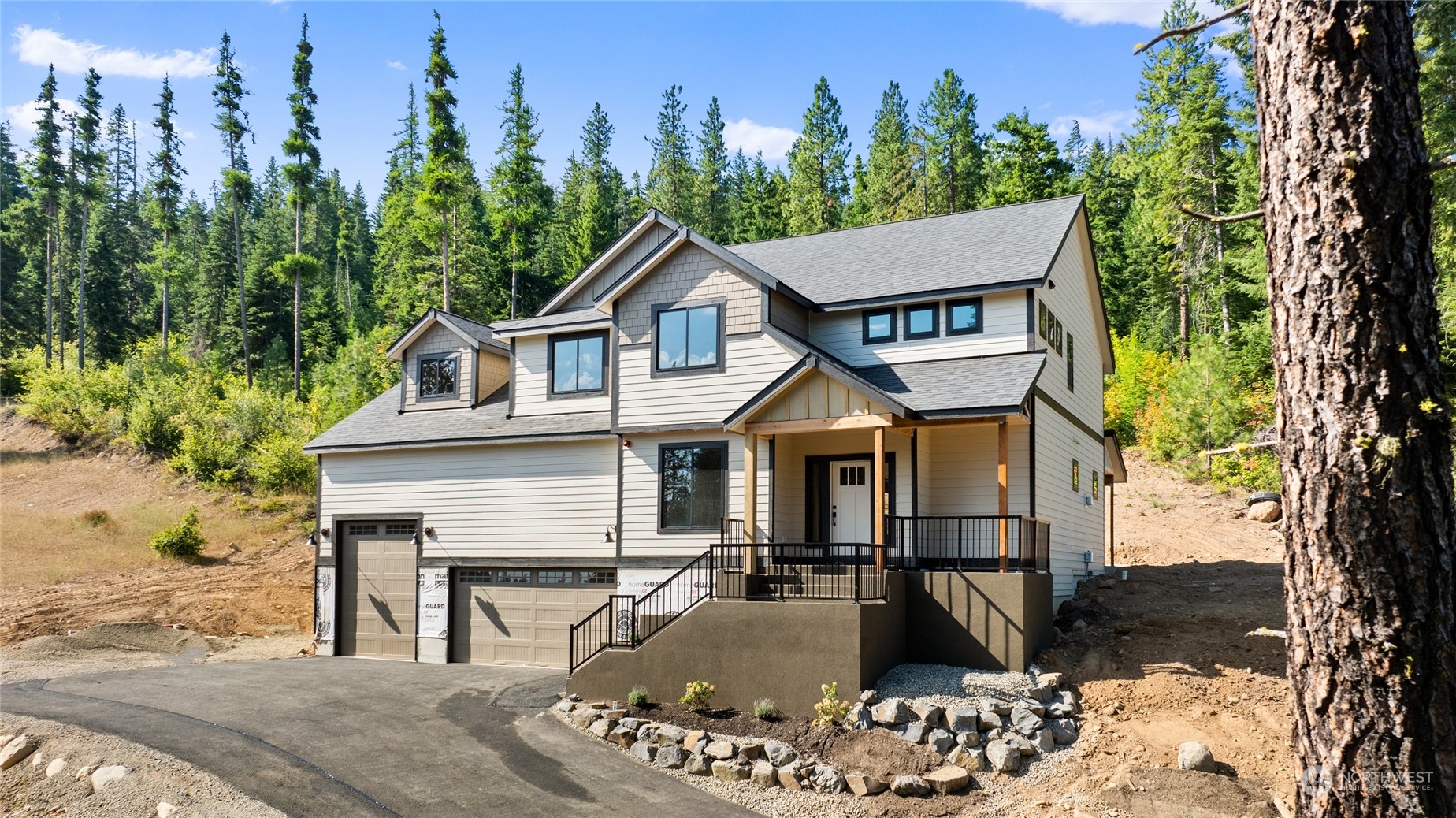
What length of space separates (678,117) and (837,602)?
48.7m

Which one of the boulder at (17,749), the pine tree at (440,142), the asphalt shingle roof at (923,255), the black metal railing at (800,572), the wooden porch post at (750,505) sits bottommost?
the boulder at (17,749)

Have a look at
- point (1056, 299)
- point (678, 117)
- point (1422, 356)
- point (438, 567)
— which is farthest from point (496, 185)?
point (1422, 356)

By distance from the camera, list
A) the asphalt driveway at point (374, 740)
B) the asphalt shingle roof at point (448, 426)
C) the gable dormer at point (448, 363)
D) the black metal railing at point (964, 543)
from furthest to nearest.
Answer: the gable dormer at point (448, 363)
the asphalt shingle roof at point (448, 426)
the black metal railing at point (964, 543)
the asphalt driveway at point (374, 740)

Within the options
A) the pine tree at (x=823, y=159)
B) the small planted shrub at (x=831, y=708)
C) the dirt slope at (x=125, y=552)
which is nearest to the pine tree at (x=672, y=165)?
the pine tree at (x=823, y=159)

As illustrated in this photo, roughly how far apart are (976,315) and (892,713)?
7.50m

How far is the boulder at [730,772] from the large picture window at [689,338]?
7294 mm

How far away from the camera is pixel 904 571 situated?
49.1ft

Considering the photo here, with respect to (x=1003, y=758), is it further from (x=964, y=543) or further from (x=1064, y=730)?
(x=964, y=543)

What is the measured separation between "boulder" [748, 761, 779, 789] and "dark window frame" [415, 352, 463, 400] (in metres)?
12.7

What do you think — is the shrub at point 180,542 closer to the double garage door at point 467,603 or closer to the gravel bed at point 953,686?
the double garage door at point 467,603

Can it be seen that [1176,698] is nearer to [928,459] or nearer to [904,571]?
[904,571]

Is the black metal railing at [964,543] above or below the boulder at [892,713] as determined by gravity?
above

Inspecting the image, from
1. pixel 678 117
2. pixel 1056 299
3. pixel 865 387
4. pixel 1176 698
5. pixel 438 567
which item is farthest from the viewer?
pixel 678 117

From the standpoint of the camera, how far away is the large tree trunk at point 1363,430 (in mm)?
3918
